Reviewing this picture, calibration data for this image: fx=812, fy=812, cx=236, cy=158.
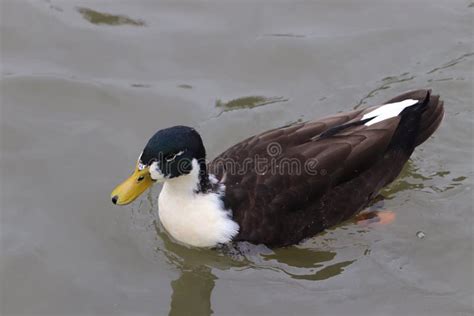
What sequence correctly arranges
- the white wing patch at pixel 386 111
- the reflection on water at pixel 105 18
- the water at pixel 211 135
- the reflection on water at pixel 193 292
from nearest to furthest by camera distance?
the reflection on water at pixel 193 292 < the water at pixel 211 135 < the white wing patch at pixel 386 111 < the reflection on water at pixel 105 18

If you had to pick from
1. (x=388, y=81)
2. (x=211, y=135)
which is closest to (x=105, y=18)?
(x=211, y=135)

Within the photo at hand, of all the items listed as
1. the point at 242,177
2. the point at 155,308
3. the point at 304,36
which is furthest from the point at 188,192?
the point at 304,36

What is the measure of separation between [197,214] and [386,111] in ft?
7.27

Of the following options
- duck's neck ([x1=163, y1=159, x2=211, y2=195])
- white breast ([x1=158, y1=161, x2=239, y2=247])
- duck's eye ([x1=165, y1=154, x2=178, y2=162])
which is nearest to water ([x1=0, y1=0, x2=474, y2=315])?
white breast ([x1=158, y1=161, x2=239, y2=247])

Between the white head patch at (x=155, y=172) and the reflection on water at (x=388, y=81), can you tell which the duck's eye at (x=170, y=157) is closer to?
the white head patch at (x=155, y=172)

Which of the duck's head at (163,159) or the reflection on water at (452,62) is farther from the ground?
the reflection on water at (452,62)

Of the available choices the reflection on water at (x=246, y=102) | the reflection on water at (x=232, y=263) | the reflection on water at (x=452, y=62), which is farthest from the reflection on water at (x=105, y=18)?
the reflection on water at (x=232, y=263)

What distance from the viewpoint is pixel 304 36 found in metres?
10.6

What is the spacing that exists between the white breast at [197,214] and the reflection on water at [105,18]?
3830 mm

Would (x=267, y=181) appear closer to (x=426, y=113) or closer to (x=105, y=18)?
(x=426, y=113)

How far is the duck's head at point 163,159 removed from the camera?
7.04 m

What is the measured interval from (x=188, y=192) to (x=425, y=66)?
4.01 meters

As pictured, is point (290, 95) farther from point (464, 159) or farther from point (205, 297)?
point (205, 297)

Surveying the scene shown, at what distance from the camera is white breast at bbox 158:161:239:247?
24.4ft
